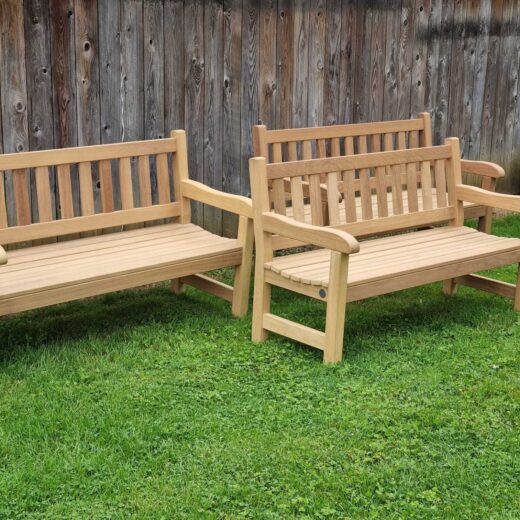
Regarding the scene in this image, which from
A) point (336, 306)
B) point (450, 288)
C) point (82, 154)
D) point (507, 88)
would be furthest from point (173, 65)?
point (507, 88)

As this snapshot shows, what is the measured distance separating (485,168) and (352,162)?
1.85 m

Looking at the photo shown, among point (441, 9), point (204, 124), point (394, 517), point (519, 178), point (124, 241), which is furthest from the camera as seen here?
point (519, 178)

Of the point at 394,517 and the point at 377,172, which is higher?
the point at 377,172

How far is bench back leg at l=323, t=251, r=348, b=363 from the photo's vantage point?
535cm

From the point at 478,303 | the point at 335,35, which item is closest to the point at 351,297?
the point at 478,303

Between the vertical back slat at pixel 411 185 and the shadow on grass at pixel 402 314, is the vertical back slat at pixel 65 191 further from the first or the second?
the vertical back slat at pixel 411 185

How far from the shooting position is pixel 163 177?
21.2 feet

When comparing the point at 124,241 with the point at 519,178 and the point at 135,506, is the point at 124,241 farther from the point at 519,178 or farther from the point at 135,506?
the point at 519,178

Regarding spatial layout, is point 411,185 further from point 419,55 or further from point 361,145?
point 419,55

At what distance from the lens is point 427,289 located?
23.2ft

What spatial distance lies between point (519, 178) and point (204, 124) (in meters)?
4.18

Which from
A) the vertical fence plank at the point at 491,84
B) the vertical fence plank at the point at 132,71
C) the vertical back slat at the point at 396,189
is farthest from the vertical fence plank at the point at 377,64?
the vertical fence plank at the point at 132,71

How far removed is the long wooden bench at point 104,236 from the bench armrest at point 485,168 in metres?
2.30

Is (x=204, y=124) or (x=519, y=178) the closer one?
(x=204, y=124)
